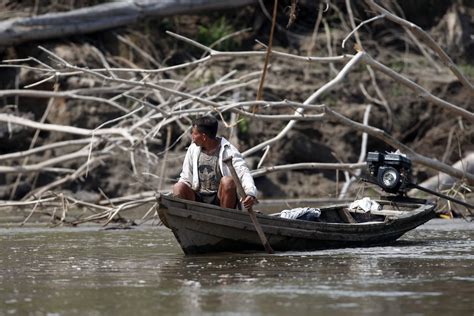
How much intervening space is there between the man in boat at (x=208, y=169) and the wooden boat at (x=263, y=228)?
272mm

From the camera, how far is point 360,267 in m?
9.96

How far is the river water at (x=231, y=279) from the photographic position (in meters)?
7.85

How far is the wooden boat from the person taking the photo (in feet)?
35.0

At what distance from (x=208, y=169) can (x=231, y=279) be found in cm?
205

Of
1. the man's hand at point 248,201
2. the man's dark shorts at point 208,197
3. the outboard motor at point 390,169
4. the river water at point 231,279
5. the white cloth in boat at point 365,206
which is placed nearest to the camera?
A: the river water at point 231,279

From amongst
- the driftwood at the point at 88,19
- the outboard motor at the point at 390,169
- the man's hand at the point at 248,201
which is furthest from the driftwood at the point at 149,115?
the man's hand at the point at 248,201

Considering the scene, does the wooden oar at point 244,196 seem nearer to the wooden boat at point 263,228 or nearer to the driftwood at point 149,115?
the wooden boat at point 263,228

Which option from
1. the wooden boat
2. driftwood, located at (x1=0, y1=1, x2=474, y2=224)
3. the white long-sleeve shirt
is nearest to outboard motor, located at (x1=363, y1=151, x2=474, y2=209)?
the wooden boat

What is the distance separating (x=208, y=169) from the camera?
1116 cm

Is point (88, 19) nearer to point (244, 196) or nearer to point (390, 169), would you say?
point (390, 169)

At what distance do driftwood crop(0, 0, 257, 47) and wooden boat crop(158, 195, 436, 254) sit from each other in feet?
24.0

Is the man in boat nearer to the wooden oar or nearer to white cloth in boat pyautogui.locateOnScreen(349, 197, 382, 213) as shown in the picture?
the wooden oar

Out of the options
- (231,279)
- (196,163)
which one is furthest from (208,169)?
(231,279)

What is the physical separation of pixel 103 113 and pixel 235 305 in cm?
1067
